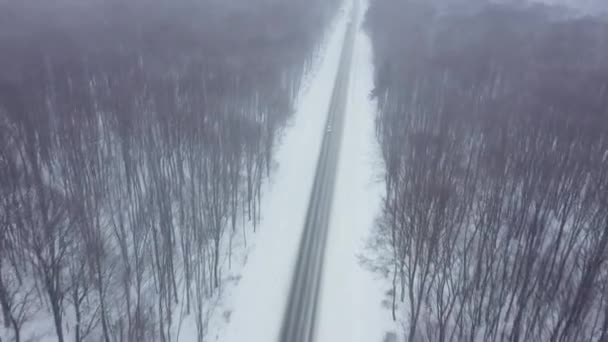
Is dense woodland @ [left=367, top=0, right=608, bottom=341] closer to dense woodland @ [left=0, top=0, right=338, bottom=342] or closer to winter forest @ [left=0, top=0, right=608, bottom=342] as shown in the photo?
winter forest @ [left=0, top=0, right=608, bottom=342]

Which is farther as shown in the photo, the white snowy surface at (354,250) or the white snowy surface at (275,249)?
the white snowy surface at (354,250)

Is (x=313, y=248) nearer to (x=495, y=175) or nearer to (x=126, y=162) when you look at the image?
(x=495, y=175)

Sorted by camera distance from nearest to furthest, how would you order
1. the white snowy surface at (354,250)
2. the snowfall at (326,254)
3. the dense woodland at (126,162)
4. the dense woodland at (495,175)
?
the dense woodland at (495,175) < the dense woodland at (126,162) < the snowfall at (326,254) < the white snowy surface at (354,250)

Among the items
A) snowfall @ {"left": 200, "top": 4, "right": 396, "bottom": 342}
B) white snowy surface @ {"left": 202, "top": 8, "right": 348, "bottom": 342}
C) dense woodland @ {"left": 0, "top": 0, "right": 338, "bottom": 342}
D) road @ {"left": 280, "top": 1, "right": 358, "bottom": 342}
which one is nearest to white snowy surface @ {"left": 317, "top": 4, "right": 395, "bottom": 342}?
snowfall @ {"left": 200, "top": 4, "right": 396, "bottom": 342}

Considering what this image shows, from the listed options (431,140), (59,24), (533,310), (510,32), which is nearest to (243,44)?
(59,24)

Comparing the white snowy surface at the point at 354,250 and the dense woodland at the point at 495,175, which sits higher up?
the dense woodland at the point at 495,175

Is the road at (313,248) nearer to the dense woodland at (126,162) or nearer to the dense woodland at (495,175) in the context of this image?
the dense woodland at (495,175)

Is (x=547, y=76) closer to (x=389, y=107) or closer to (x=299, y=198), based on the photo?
(x=389, y=107)

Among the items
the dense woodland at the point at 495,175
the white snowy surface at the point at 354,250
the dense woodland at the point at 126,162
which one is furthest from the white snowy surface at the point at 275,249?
the dense woodland at the point at 495,175
